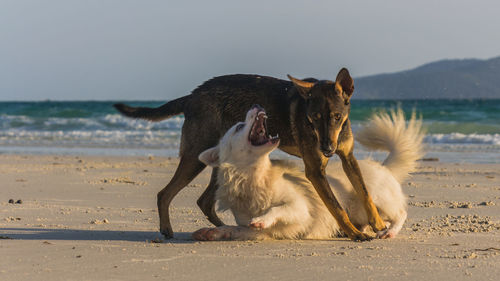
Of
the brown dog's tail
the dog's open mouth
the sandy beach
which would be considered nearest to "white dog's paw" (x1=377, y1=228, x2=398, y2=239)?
the sandy beach

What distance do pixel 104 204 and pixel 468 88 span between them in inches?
1288

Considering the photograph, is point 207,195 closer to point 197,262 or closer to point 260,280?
point 197,262

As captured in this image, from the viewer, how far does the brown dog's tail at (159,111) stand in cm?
579

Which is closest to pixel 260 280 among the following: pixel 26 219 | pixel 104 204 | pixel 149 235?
pixel 149 235

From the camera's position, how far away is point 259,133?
513 cm

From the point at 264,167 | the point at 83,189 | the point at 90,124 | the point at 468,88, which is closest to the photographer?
the point at 264,167

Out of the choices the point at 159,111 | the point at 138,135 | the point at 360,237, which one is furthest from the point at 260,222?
the point at 138,135

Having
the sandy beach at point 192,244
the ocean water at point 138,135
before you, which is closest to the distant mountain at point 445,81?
the ocean water at point 138,135

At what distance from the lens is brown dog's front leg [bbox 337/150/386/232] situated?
209 inches

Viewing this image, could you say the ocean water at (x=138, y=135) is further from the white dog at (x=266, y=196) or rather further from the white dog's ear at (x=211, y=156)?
Answer: the white dog's ear at (x=211, y=156)

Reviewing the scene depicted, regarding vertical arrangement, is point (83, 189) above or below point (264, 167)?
below

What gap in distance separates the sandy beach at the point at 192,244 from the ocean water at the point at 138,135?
4508mm

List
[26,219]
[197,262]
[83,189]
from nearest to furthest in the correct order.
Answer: [197,262] < [26,219] < [83,189]

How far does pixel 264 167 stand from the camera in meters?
5.11
